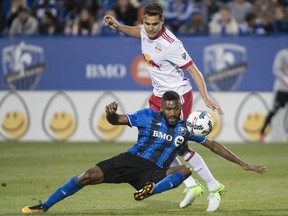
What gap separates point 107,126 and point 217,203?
999 cm

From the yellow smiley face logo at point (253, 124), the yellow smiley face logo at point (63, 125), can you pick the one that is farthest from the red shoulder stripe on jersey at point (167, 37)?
the yellow smiley face logo at point (63, 125)

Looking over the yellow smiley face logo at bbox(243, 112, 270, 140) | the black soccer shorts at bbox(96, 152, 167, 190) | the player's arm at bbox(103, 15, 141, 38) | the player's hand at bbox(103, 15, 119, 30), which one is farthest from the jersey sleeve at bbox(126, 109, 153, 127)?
the yellow smiley face logo at bbox(243, 112, 270, 140)

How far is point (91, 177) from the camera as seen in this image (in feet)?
29.4

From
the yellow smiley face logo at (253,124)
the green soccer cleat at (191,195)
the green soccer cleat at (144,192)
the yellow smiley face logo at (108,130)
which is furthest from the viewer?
the yellow smiley face logo at (108,130)

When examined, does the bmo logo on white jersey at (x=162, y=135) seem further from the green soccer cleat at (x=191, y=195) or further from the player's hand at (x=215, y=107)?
the green soccer cleat at (x=191, y=195)

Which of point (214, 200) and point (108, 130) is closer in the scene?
point (214, 200)

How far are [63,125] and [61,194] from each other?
35.2 ft

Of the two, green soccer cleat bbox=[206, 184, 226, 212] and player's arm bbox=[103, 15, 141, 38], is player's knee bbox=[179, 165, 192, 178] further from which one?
player's arm bbox=[103, 15, 141, 38]

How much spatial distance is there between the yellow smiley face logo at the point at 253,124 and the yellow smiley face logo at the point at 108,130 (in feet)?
9.18

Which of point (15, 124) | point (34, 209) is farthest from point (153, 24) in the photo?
point (15, 124)

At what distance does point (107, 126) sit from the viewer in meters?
19.6

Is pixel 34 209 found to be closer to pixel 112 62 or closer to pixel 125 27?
pixel 125 27

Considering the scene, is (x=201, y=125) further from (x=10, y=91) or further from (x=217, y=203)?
(x=10, y=91)

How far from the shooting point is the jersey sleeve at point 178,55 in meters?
9.97
